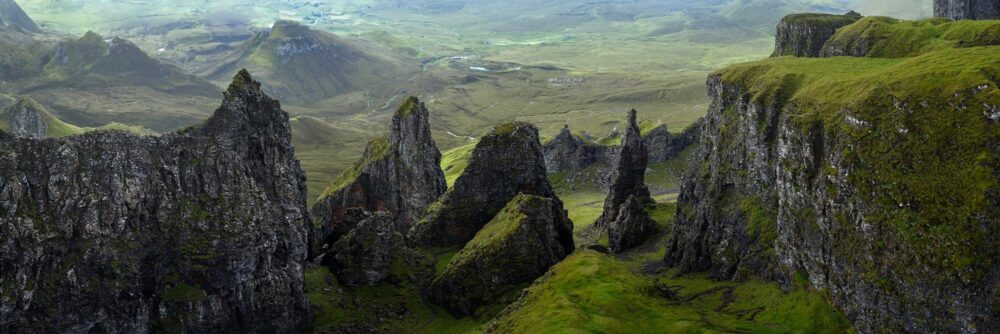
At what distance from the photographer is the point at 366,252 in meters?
103

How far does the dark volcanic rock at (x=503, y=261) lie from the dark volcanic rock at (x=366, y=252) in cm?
870

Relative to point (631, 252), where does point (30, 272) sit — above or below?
above

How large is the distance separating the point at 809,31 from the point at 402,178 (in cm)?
7898

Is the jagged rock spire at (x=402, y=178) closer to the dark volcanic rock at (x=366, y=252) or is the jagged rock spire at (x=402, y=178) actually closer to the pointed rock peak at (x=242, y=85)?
the dark volcanic rock at (x=366, y=252)

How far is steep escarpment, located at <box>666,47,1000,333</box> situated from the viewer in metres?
61.1

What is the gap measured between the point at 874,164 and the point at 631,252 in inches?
2792

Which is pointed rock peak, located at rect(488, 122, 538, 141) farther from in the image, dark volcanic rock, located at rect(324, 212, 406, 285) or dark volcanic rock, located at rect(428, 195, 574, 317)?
dark volcanic rock, located at rect(324, 212, 406, 285)

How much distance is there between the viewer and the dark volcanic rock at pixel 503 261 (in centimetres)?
9431

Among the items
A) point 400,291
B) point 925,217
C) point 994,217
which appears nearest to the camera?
point 994,217

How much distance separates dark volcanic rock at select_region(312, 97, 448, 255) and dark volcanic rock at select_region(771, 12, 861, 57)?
70119 mm

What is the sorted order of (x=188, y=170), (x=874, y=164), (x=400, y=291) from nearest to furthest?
(x=874, y=164) < (x=188, y=170) < (x=400, y=291)

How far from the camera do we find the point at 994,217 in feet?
195

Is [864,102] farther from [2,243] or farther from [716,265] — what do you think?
[2,243]

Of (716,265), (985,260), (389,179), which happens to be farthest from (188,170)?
(985,260)
